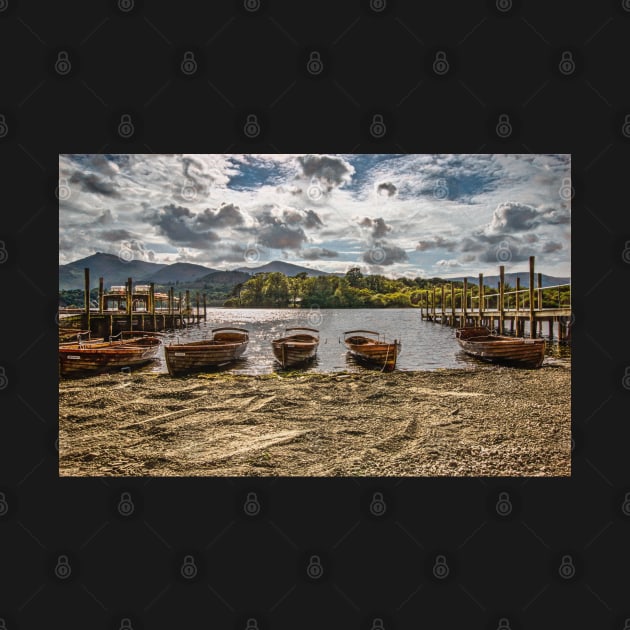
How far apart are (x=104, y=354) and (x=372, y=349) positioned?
2550mm

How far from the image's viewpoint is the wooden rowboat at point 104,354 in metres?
2.82

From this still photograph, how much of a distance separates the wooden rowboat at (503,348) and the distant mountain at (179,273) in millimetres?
2586

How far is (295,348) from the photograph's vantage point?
291cm

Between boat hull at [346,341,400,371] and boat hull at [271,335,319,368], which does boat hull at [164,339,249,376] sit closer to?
boat hull at [271,335,319,368]

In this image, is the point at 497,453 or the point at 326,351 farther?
the point at 326,351

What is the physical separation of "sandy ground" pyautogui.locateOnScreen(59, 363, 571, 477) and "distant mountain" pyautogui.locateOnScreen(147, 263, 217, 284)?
931 millimetres

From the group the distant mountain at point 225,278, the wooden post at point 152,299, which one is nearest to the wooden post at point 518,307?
the distant mountain at point 225,278

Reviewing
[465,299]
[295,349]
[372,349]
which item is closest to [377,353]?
[372,349]

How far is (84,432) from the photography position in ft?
9.06

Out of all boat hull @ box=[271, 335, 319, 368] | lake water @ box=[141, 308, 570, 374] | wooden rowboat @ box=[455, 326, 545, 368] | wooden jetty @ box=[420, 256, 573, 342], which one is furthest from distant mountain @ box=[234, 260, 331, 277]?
wooden rowboat @ box=[455, 326, 545, 368]

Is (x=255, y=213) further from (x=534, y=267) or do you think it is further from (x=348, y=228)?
(x=534, y=267)
